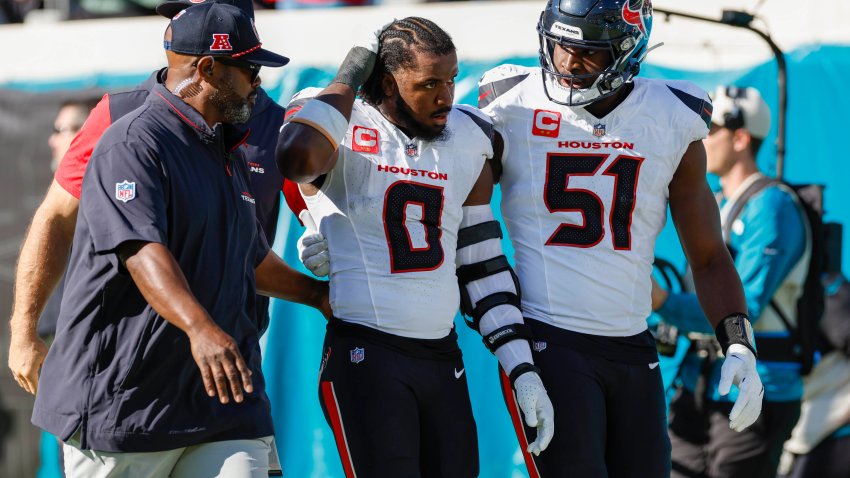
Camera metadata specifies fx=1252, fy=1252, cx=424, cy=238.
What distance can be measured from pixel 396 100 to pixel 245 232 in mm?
589

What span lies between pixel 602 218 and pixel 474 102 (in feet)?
6.08

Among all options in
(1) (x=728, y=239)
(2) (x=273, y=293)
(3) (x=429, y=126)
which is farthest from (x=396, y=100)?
(1) (x=728, y=239)

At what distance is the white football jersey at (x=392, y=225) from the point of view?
3.35 m

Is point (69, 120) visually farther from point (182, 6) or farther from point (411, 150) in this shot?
point (411, 150)

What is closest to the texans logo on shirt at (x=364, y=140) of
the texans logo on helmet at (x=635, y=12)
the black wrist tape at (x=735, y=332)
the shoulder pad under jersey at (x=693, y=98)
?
the texans logo on helmet at (x=635, y=12)

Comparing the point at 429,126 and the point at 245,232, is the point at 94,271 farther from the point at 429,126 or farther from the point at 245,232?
the point at 429,126

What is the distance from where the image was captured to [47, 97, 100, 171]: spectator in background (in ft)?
19.2

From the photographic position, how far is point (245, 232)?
124 inches

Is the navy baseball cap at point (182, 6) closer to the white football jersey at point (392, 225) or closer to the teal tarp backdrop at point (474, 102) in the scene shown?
the white football jersey at point (392, 225)

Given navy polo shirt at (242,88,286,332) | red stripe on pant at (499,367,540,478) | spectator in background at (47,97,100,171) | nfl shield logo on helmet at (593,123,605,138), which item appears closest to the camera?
red stripe on pant at (499,367,540,478)

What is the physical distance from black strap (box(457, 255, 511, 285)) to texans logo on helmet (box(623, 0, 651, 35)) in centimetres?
77

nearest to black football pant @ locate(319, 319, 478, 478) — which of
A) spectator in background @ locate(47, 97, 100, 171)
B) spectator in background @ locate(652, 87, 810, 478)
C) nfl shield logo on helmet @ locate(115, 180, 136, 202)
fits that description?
nfl shield logo on helmet @ locate(115, 180, 136, 202)

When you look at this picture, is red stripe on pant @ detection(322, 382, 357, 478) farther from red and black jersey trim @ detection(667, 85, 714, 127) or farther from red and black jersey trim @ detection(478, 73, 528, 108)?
red and black jersey trim @ detection(667, 85, 714, 127)

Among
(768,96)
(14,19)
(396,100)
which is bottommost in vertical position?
(14,19)
